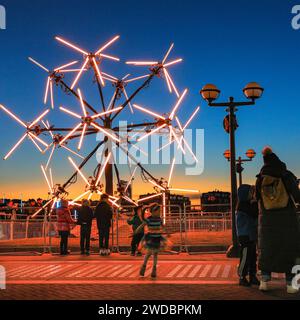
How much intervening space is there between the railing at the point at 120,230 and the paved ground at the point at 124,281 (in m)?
3.08

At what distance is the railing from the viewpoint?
1712 centimetres

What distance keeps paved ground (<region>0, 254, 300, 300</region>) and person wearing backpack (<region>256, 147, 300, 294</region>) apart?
46 centimetres

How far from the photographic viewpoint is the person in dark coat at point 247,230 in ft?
28.8

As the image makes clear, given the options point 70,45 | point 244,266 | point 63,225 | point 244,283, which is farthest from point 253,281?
point 70,45

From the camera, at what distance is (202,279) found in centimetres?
968

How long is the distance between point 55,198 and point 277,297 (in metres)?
15.0

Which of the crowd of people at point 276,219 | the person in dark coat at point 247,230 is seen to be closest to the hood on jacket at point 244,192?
the person in dark coat at point 247,230

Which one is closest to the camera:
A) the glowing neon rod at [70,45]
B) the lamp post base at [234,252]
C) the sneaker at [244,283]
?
the sneaker at [244,283]

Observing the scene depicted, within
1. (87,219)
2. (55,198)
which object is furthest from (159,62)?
(87,219)

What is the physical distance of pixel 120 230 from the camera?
17891mm

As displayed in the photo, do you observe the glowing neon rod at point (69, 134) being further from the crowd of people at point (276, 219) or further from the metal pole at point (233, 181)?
the crowd of people at point (276, 219)

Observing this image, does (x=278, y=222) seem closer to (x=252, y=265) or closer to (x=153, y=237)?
(x=252, y=265)

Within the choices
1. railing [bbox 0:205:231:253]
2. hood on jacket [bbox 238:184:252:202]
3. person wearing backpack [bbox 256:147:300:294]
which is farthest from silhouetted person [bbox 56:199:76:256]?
person wearing backpack [bbox 256:147:300:294]

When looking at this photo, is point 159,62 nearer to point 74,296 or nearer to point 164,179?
point 164,179
